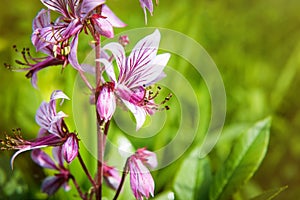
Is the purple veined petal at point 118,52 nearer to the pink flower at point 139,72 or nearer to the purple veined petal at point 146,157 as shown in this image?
the pink flower at point 139,72

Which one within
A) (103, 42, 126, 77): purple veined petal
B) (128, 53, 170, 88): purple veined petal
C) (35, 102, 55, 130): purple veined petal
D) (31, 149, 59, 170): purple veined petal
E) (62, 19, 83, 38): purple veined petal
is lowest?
(31, 149, 59, 170): purple veined petal

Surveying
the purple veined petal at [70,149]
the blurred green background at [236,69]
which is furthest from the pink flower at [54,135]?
the blurred green background at [236,69]

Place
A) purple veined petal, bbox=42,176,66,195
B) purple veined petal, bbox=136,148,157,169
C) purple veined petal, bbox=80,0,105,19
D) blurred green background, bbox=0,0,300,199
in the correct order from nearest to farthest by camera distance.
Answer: purple veined petal, bbox=80,0,105,19
purple veined petal, bbox=136,148,157,169
purple veined petal, bbox=42,176,66,195
blurred green background, bbox=0,0,300,199

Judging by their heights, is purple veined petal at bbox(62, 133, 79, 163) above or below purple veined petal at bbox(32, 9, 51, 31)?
below

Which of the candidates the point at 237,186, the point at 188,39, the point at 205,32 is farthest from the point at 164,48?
the point at 237,186

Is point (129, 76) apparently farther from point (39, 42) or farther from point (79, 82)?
point (79, 82)

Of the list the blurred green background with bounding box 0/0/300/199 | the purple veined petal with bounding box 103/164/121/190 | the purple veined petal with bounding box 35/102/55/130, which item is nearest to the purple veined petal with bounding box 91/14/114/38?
the purple veined petal with bounding box 35/102/55/130

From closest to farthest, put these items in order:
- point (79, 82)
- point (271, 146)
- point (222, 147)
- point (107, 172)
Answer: point (107, 172) < point (79, 82) < point (222, 147) < point (271, 146)

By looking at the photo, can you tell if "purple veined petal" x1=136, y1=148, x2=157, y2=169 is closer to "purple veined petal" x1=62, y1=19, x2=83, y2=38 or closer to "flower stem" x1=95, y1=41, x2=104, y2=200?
"flower stem" x1=95, y1=41, x2=104, y2=200
